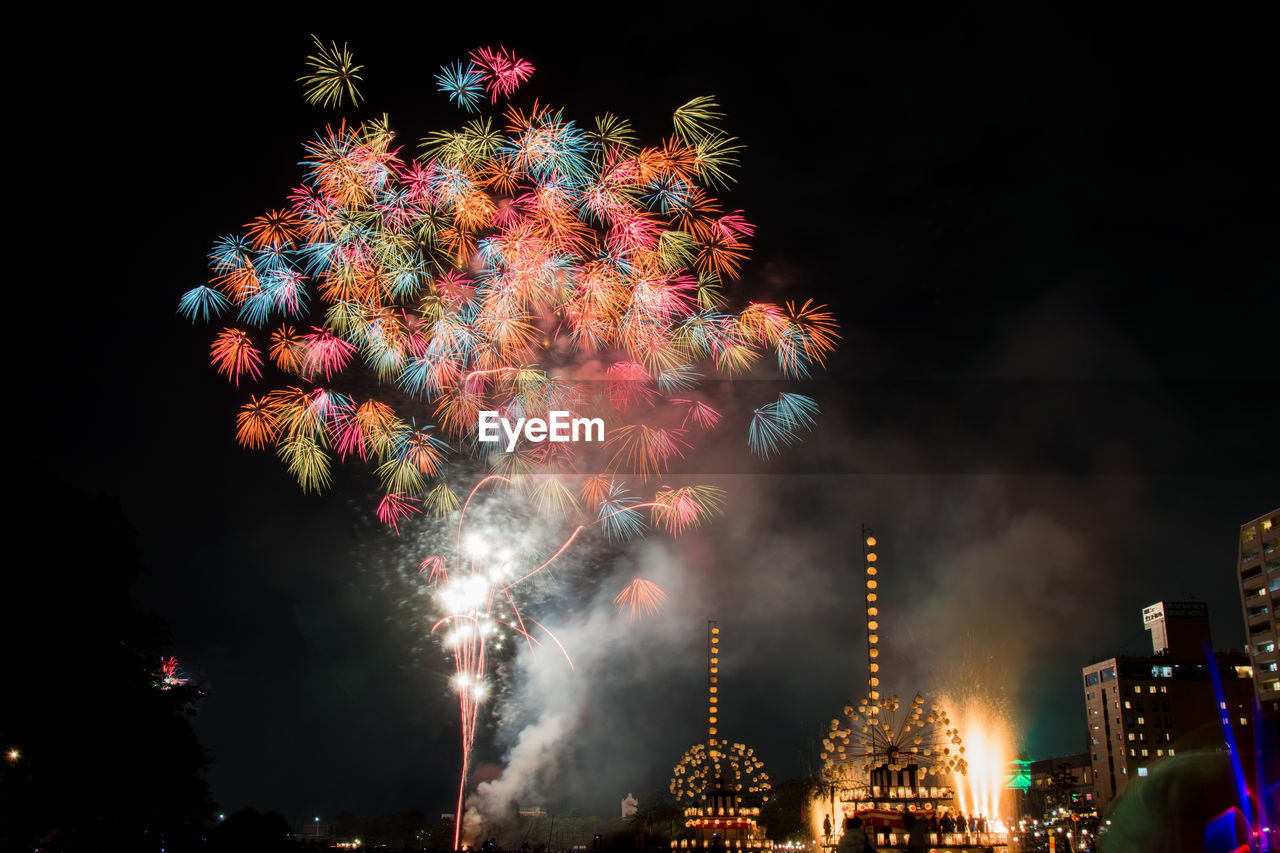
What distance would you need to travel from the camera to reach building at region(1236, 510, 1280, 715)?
79062 millimetres

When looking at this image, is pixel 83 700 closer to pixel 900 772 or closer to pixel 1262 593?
pixel 900 772

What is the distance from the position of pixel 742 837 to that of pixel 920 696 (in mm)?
26080

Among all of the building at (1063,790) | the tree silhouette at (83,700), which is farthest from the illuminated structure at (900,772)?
the building at (1063,790)

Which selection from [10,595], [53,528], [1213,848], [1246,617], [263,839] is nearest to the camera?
[1213,848]

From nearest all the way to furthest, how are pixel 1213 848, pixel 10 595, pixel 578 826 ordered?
1. pixel 1213 848
2. pixel 10 595
3. pixel 578 826

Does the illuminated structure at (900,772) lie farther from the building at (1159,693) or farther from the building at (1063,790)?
the building at (1159,693)

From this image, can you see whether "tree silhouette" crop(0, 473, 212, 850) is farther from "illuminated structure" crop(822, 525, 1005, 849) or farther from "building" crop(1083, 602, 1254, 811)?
"building" crop(1083, 602, 1254, 811)

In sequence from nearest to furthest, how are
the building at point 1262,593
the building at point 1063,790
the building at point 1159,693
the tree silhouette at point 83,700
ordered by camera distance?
the tree silhouette at point 83,700
the building at point 1262,593
the building at point 1063,790
the building at point 1159,693

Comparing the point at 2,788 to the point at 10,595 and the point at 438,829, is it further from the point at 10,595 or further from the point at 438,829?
the point at 438,829

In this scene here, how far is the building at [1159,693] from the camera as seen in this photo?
111m

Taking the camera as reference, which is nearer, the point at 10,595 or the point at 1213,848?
the point at 1213,848

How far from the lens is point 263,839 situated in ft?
20.0

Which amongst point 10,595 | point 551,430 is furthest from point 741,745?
point 10,595

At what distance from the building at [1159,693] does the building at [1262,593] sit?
30.1 m
